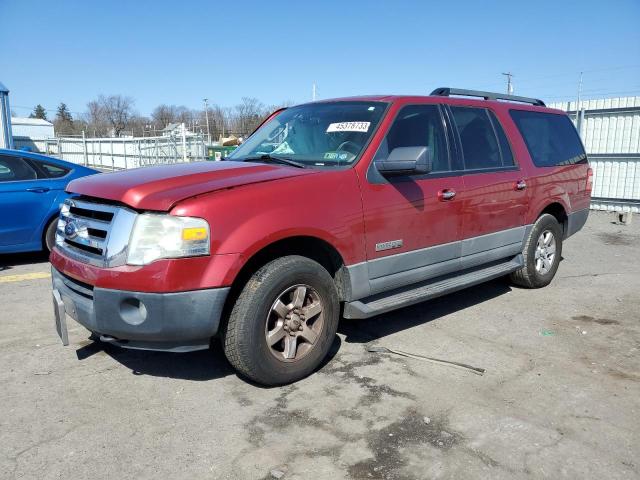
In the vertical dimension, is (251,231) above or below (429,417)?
above

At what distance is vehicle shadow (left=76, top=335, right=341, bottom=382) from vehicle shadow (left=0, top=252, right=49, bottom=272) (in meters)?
3.64

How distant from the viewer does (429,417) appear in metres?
3.13

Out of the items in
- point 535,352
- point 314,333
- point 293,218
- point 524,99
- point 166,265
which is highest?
point 524,99

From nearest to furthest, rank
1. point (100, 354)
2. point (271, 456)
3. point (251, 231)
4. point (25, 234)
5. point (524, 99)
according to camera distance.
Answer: point (271, 456) → point (251, 231) → point (100, 354) → point (524, 99) → point (25, 234)

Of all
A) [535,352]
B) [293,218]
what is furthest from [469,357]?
[293,218]

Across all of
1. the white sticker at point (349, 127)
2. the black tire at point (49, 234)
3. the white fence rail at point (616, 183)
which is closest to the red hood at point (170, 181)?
the white sticker at point (349, 127)

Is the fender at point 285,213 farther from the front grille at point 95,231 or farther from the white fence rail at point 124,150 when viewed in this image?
the white fence rail at point 124,150

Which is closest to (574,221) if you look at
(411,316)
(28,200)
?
(411,316)

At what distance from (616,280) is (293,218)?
4.92m

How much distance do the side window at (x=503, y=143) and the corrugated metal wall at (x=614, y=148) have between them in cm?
890

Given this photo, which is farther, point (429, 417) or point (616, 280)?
point (616, 280)

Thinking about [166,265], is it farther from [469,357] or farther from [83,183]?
[469,357]

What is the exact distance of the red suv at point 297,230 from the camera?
9.96ft

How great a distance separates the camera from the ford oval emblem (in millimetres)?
3472
